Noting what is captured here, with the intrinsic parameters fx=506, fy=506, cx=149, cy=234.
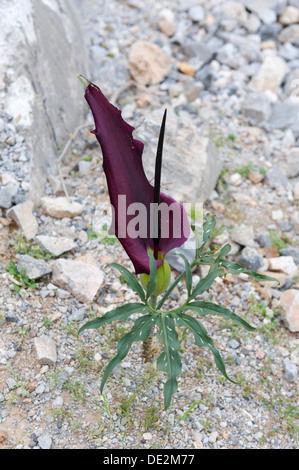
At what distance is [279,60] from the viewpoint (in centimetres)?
317

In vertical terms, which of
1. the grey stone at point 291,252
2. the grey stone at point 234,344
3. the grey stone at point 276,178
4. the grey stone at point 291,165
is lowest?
the grey stone at point 234,344

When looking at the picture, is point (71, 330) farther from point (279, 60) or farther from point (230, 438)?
point (279, 60)

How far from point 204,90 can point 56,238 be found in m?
1.59

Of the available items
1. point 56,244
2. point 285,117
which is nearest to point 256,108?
point 285,117

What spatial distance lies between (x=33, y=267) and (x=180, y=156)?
2.74 ft

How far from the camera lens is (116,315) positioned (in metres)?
1.19

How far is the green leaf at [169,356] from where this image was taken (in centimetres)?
110

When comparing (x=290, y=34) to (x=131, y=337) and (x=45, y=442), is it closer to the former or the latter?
(x=131, y=337)

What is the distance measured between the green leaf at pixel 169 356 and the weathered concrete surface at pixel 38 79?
0.97 metres

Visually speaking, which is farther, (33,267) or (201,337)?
(33,267)


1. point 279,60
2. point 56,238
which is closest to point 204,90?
point 279,60

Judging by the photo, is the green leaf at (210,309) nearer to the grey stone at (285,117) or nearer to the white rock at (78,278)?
the white rock at (78,278)

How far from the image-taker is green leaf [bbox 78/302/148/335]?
1175 mm

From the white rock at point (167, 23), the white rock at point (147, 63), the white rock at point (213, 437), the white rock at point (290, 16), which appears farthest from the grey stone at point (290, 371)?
the white rock at point (290, 16)
